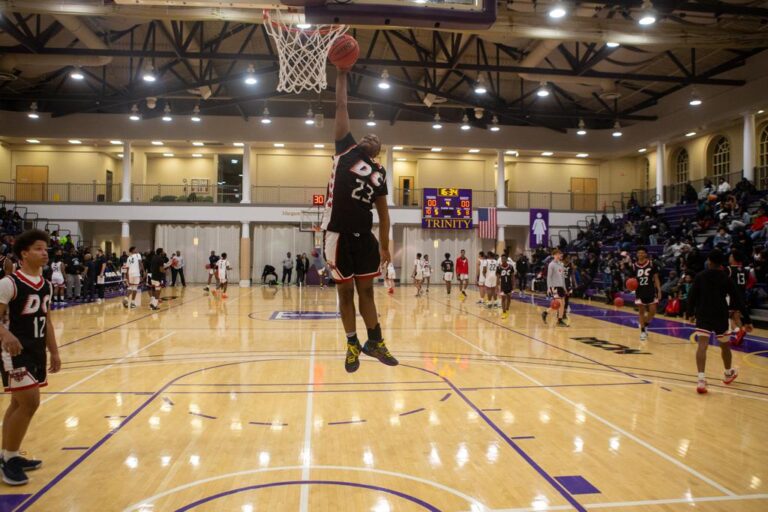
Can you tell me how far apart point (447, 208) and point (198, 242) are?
1353 centimetres

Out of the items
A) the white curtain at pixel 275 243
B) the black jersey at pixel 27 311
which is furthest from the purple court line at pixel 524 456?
the white curtain at pixel 275 243

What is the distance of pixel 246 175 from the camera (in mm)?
28734

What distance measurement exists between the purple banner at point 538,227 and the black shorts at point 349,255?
85.1 feet

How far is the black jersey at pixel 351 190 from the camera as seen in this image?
3.99 m

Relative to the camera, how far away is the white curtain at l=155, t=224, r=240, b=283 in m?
29.9

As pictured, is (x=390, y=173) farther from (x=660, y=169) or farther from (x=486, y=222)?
(x=660, y=169)

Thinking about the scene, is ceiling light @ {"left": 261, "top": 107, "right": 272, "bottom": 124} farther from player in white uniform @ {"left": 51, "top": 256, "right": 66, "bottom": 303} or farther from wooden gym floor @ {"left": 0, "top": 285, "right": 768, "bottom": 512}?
wooden gym floor @ {"left": 0, "top": 285, "right": 768, "bottom": 512}

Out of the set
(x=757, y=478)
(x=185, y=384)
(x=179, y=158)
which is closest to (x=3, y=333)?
(x=185, y=384)

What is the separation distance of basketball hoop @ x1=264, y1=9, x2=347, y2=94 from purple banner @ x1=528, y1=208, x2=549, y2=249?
22.5 m

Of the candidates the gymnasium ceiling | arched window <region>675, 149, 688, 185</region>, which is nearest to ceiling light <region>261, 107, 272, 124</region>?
the gymnasium ceiling

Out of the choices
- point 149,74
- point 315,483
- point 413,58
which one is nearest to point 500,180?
point 413,58

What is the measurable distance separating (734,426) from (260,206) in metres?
25.2

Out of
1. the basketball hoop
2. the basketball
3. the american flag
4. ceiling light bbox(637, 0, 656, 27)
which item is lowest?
the basketball

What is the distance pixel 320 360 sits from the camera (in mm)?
9133
